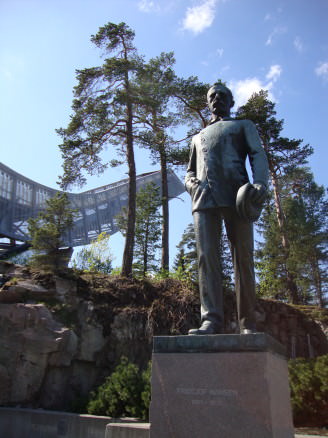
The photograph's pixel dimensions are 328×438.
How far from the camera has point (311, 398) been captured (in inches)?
301

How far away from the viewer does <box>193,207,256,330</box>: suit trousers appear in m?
3.97

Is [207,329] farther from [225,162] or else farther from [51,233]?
[51,233]

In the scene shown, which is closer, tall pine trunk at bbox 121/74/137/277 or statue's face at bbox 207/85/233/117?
statue's face at bbox 207/85/233/117

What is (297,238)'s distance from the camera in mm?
24625

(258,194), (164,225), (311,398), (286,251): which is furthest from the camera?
(286,251)

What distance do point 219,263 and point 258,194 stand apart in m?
0.90

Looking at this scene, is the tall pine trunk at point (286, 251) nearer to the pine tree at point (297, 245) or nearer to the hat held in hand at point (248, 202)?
the pine tree at point (297, 245)

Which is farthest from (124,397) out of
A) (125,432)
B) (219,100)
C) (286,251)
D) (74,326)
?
(286,251)

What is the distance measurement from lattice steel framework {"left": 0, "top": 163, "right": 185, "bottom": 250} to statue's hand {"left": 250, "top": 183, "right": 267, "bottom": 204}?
2865 cm

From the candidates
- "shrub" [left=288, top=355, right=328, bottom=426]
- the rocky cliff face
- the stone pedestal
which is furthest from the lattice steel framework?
the stone pedestal

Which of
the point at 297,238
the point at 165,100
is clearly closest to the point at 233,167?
the point at 165,100

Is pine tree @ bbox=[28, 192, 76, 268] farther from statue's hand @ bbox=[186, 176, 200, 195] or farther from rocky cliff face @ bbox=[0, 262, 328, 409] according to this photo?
statue's hand @ bbox=[186, 176, 200, 195]

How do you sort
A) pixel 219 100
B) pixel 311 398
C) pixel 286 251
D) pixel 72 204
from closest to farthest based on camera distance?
pixel 219 100, pixel 311 398, pixel 286 251, pixel 72 204

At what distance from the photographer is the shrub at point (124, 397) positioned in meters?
6.97
